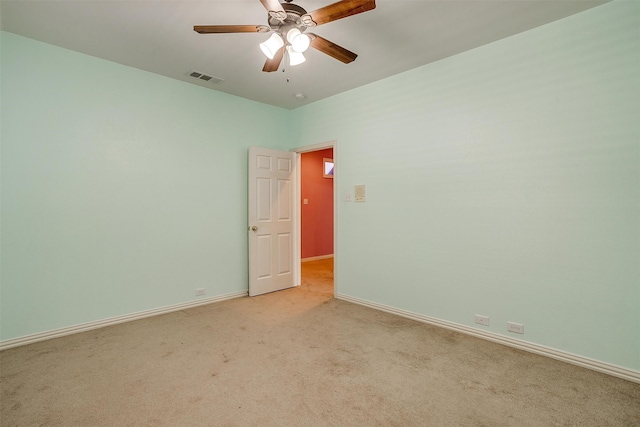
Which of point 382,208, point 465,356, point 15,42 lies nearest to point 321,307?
point 382,208

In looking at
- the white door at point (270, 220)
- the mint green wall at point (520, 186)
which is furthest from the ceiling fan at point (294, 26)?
the white door at point (270, 220)

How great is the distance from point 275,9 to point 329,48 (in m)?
0.48

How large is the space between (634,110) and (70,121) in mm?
4697

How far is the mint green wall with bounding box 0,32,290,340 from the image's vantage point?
2.72 m

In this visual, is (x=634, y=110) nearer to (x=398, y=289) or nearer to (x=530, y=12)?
(x=530, y=12)

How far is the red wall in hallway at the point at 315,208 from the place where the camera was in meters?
6.57

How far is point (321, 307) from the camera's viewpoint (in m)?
3.75

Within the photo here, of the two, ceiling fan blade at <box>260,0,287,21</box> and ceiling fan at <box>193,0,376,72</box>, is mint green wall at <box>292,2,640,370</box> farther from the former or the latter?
ceiling fan blade at <box>260,0,287,21</box>

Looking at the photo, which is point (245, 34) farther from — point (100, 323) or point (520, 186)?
point (100, 323)

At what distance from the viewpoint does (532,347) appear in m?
2.60

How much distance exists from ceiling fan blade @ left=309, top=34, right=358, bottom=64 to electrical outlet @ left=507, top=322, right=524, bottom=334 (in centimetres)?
263

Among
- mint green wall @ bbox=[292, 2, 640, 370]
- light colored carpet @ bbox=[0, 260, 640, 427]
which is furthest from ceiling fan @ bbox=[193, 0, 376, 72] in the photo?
light colored carpet @ bbox=[0, 260, 640, 427]

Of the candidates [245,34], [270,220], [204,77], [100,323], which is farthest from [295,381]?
[204,77]

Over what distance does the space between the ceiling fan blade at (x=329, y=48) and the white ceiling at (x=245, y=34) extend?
1.18 feet
